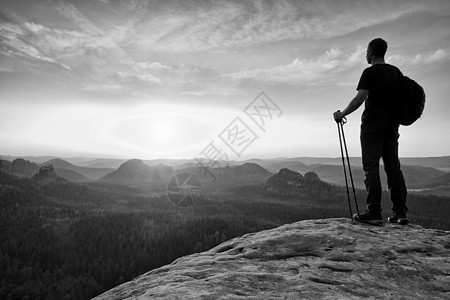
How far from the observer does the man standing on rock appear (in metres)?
4.86

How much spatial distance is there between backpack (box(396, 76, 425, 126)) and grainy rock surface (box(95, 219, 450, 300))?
7.19 ft

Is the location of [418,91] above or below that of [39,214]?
above

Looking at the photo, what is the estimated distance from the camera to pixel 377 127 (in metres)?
4.97

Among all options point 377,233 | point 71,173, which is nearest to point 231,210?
point 377,233

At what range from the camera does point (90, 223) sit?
43.5 ft

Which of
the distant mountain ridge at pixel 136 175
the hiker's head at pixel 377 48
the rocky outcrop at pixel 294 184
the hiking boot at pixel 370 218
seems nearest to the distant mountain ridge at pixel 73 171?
the distant mountain ridge at pixel 136 175

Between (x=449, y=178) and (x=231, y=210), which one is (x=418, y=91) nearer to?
(x=231, y=210)

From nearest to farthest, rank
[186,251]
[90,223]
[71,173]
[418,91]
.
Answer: [418,91] < [186,251] < [90,223] < [71,173]

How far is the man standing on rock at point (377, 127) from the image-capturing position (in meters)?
4.86

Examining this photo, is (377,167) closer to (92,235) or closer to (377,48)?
(377,48)

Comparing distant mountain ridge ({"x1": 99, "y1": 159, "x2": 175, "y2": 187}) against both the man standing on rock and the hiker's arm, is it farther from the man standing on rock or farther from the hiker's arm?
the hiker's arm

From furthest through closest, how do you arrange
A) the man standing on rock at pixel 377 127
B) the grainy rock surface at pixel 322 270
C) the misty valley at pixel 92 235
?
the misty valley at pixel 92 235 < the man standing on rock at pixel 377 127 < the grainy rock surface at pixel 322 270

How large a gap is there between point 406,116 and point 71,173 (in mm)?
64717

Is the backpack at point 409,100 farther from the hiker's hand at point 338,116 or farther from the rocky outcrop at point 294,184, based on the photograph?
the rocky outcrop at point 294,184
